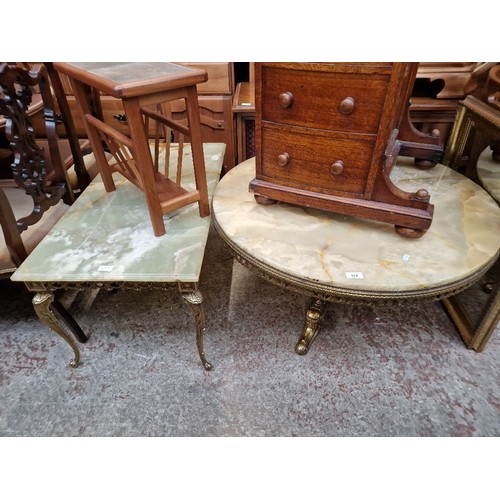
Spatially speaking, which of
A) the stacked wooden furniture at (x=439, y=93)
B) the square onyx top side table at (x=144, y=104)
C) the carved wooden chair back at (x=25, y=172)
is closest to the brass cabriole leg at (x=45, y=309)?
the carved wooden chair back at (x=25, y=172)

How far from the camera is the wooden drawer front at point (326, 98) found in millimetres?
1059

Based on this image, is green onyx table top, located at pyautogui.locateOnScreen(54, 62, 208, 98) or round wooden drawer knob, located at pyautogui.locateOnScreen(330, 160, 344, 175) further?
round wooden drawer knob, located at pyautogui.locateOnScreen(330, 160, 344, 175)

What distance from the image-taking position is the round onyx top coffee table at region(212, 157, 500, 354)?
3.75ft

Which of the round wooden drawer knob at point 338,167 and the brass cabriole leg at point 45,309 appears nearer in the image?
the round wooden drawer knob at point 338,167

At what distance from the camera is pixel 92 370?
63.0 inches

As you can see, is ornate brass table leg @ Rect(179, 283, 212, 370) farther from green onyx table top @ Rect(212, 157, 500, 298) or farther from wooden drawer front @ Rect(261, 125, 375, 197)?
wooden drawer front @ Rect(261, 125, 375, 197)

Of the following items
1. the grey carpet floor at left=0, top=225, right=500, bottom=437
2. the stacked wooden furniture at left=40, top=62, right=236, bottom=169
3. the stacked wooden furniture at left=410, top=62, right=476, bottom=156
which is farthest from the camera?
the stacked wooden furniture at left=40, top=62, right=236, bottom=169

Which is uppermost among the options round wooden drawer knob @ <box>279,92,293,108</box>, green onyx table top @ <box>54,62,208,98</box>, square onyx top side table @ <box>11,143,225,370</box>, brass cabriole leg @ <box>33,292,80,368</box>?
green onyx table top @ <box>54,62,208,98</box>

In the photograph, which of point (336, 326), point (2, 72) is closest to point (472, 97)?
point (336, 326)

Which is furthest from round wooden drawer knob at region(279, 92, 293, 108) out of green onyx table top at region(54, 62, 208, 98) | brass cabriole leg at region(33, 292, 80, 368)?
brass cabriole leg at region(33, 292, 80, 368)

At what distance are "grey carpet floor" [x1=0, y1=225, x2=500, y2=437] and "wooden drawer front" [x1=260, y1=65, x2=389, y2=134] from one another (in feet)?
2.09

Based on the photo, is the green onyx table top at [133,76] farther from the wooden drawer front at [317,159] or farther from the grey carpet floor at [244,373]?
the grey carpet floor at [244,373]

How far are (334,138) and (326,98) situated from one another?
135mm

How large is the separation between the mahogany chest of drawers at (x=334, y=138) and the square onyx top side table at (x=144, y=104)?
0.25m
